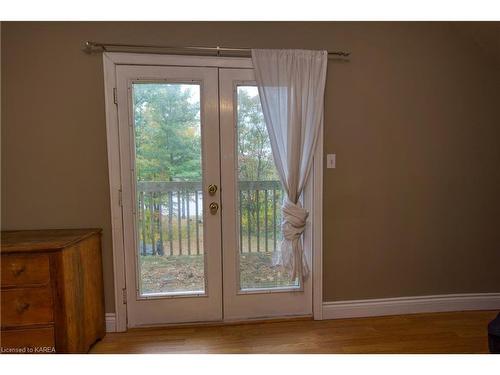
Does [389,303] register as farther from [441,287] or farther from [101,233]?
[101,233]

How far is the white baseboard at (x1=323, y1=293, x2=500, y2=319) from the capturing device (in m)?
1.96

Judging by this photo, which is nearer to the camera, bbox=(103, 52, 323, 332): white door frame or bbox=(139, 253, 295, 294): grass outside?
bbox=(103, 52, 323, 332): white door frame

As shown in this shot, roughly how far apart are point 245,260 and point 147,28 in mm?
1801

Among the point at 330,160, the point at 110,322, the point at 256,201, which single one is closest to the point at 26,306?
the point at 110,322

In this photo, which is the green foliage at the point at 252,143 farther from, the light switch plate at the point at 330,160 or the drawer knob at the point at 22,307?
the drawer knob at the point at 22,307

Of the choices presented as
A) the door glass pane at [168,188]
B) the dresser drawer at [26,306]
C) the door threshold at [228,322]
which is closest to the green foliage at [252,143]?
the door glass pane at [168,188]

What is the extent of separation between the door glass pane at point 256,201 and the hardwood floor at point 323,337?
0.32 m

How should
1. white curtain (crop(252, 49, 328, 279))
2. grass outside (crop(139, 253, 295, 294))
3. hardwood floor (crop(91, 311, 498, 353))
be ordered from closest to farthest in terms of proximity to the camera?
hardwood floor (crop(91, 311, 498, 353))
white curtain (crop(252, 49, 328, 279))
grass outside (crop(139, 253, 295, 294))

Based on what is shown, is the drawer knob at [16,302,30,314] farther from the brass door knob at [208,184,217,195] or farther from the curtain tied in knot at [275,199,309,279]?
the curtain tied in knot at [275,199,309,279]

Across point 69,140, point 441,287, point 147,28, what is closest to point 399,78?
point 441,287

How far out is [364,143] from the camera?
1.91m

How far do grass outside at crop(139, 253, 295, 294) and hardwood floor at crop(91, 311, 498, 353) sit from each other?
11.5 inches

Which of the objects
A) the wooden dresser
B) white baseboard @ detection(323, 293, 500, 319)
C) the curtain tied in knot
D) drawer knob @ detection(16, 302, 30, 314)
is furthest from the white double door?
drawer knob @ detection(16, 302, 30, 314)

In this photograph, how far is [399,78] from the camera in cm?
190
